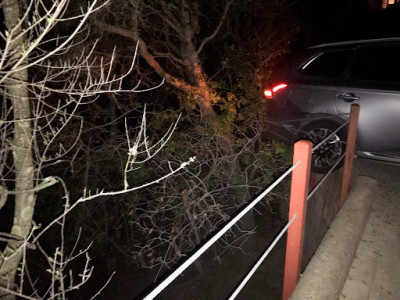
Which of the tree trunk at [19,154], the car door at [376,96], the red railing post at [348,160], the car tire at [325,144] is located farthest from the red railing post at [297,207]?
the tree trunk at [19,154]

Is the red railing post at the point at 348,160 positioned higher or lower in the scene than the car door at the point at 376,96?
lower

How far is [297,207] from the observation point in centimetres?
245

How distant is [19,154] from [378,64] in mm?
4255

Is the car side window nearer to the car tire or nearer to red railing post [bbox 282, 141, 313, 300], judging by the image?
the car tire

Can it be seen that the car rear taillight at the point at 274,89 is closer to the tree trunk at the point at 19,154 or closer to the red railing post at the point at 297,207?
the red railing post at the point at 297,207

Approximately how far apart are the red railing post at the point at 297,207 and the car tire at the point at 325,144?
2286 mm

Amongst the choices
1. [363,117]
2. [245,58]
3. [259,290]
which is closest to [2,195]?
[363,117]

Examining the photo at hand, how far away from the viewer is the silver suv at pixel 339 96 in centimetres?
399

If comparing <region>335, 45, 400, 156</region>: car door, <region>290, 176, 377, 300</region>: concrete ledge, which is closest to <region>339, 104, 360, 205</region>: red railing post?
<region>290, 176, 377, 300</region>: concrete ledge

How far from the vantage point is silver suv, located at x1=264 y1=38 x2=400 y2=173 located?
3992 millimetres

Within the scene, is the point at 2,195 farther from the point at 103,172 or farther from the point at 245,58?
the point at 245,58

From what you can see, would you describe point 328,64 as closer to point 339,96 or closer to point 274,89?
point 339,96

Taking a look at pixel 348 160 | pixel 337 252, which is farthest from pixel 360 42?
pixel 337 252

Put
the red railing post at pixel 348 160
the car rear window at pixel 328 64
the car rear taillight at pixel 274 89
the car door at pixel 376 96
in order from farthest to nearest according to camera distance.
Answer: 1. the car rear taillight at pixel 274 89
2. the car rear window at pixel 328 64
3. the car door at pixel 376 96
4. the red railing post at pixel 348 160
